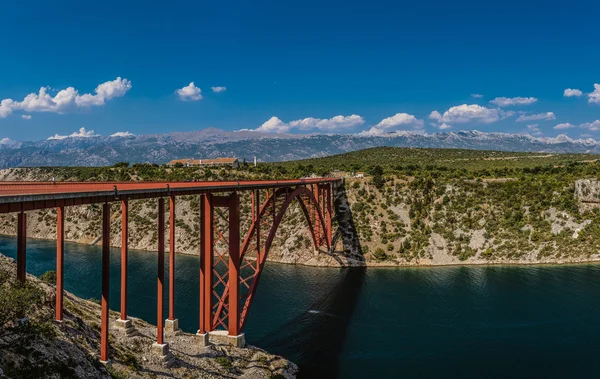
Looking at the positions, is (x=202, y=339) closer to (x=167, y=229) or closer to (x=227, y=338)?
(x=227, y=338)

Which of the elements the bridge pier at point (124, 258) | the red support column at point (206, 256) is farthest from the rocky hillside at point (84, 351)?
the red support column at point (206, 256)

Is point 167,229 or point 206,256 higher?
point 206,256

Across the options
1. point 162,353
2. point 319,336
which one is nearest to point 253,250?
point 319,336

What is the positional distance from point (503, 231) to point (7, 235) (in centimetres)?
8050

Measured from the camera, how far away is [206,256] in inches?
753

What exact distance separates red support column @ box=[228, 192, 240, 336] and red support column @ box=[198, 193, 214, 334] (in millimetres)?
1258

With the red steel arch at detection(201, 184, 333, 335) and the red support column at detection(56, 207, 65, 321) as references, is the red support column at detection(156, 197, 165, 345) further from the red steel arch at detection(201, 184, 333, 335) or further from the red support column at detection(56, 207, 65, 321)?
the red support column at detection(56, 207, 65, 321)

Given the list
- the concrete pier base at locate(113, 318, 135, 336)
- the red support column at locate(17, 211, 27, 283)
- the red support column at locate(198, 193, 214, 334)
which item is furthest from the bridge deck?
the concrete pier base at locate(113, 318, 135, 336)

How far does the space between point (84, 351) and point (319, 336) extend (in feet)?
53.7

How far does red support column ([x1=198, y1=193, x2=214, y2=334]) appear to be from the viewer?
18.9m

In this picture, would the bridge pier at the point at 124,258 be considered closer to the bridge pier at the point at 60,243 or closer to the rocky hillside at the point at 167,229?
the bridge pier at the point at 60,243

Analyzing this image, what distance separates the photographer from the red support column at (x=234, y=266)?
20.3 m

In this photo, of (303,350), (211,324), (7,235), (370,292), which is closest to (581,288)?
(370,292)

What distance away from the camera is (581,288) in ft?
120
